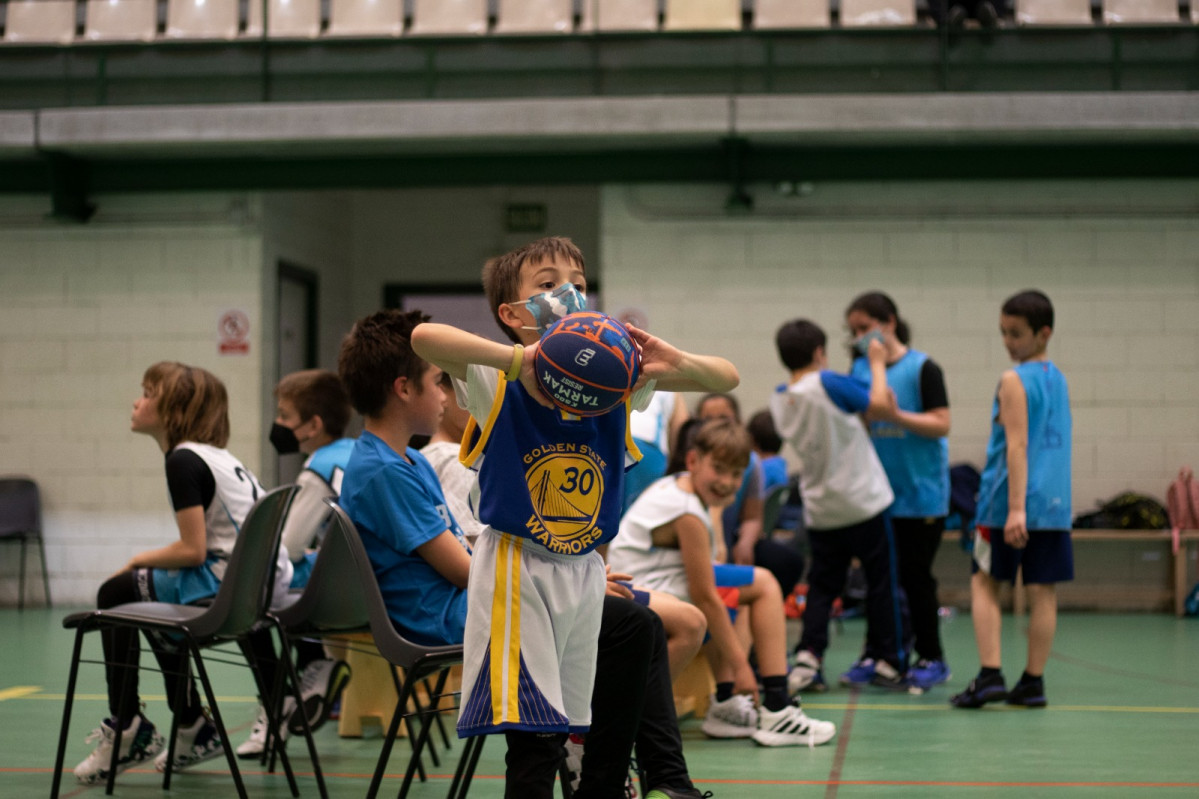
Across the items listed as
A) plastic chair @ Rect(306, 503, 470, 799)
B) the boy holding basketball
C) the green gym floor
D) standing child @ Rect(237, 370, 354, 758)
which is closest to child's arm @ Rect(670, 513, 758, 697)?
the green gym floor

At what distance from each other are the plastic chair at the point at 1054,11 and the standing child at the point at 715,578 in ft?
19.2

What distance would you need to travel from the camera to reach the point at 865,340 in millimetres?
5008

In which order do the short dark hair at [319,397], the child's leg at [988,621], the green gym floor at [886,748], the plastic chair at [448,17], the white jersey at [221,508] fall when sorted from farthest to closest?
the plastic chair at [448,17], the child's leg at [988,621], the short dark hair at [319,397], the white jersey at [221,508], the green gym floor at [886,748]

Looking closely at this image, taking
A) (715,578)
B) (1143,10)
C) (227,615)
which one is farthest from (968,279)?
(227,615)

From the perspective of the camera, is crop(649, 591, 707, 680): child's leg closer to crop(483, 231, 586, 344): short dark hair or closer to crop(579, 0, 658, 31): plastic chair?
crop(483, 231, 586, 344): short dark hair

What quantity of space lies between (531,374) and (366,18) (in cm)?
752

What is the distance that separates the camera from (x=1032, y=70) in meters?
8.34

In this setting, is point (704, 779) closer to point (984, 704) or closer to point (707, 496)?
point (707, 496)

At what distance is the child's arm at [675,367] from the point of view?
203cm

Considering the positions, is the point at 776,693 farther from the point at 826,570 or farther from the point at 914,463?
the point at 914,463

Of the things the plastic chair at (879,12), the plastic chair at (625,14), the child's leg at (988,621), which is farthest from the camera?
the plastic chair at (625,14)

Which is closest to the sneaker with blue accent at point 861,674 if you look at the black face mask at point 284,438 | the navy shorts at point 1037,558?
the navy shorts at point 1037,558

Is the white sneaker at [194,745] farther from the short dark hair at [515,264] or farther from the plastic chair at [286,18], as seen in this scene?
the plastic chair at [286,18]

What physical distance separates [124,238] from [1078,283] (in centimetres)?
694
